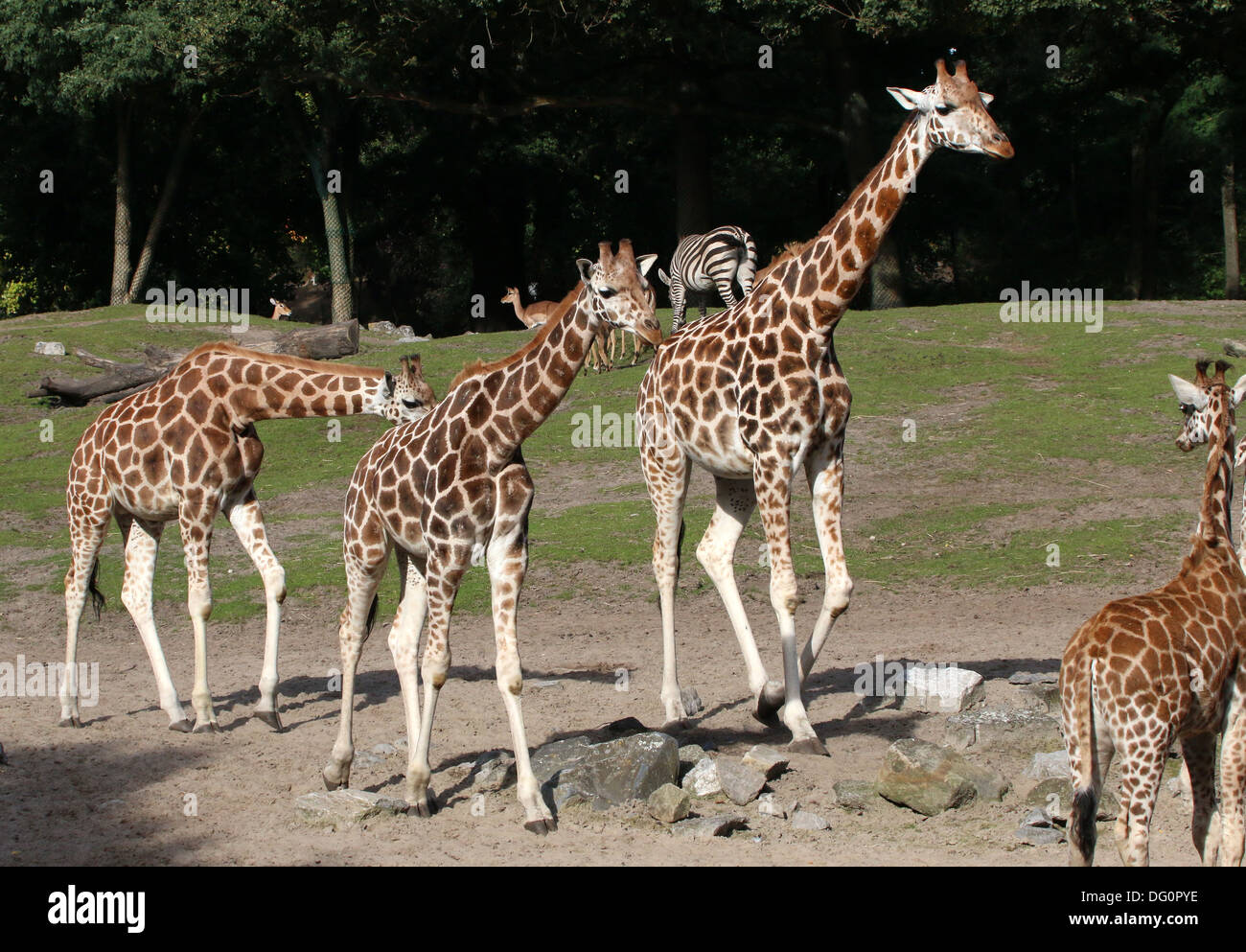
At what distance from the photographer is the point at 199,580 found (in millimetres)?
10047

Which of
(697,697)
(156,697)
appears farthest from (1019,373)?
(156,697)

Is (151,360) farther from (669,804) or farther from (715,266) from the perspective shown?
(669,804)

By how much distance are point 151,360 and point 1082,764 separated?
2015 cm

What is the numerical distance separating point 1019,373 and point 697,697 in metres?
12.7

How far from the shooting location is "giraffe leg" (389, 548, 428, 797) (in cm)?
828

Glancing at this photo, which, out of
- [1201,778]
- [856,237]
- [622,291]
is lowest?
[1201,778]

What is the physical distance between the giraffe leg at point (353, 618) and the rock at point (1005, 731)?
400 centimetres

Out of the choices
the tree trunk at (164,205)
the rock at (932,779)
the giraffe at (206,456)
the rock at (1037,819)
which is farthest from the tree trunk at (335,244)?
the rock at (1037,819)

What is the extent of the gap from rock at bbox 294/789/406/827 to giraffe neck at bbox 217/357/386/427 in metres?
2.96

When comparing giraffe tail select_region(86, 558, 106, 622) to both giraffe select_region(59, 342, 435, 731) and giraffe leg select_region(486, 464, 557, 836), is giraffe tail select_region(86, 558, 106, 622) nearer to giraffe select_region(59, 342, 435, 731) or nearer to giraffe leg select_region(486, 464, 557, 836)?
giraffe select_region(59, 342, 435, 731)

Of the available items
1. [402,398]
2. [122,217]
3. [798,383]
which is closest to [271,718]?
[402,398]

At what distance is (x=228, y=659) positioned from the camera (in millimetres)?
12367

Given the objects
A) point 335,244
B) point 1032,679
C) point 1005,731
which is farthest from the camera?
point 335,244

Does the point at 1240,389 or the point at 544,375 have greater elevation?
the point at 544,375
